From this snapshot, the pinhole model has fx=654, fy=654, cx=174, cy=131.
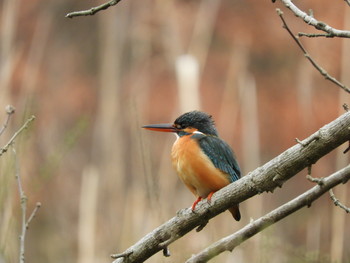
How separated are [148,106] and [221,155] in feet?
15.8

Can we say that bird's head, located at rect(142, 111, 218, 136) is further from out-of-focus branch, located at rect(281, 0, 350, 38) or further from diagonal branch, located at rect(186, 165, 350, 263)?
out-of-focus branch, located at rect(281, 0, 350, 38)

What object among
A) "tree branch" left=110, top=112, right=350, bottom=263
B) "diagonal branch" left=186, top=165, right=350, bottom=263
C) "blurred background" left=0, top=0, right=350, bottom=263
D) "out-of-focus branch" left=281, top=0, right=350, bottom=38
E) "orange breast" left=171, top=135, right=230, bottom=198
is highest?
"blurred background" left=0, top=0, right=350, bottom=263

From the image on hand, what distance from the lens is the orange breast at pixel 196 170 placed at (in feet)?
8.89

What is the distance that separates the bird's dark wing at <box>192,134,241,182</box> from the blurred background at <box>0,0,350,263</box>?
0.29m

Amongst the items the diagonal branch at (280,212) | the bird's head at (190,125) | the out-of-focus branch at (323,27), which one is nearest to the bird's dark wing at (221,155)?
the bird's head at (190,125)

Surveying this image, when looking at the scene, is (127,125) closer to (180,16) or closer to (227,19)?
(180,16)

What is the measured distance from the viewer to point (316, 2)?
6.94 metres

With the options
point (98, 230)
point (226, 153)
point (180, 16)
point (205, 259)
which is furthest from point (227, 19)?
point (205, 259)

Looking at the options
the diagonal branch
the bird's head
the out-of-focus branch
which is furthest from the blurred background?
the out-of-focus branch

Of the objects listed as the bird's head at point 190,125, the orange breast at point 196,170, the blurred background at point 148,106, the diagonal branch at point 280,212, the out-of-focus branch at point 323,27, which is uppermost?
the blurred background at point 148,106

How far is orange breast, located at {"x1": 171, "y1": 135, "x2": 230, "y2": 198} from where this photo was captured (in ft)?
8.89

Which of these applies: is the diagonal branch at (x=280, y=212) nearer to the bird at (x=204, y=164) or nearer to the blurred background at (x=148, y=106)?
the blurred background at (x=148, y=106)

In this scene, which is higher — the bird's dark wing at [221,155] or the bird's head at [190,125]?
the bird's head at [190,125]

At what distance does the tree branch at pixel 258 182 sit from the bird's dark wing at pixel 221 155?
78 cm
